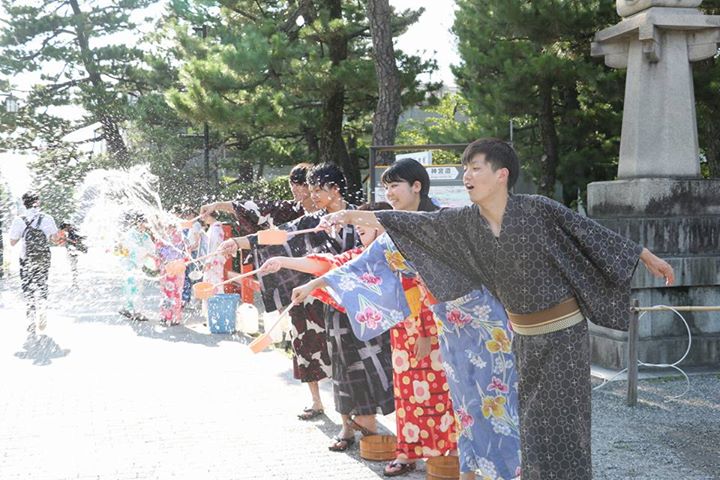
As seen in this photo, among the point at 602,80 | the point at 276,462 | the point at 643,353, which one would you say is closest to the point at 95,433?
the point at 276,462

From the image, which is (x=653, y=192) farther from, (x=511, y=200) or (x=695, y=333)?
(x=511, y=200)

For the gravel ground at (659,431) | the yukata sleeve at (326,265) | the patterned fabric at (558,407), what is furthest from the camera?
the gravel ground at (659,431)

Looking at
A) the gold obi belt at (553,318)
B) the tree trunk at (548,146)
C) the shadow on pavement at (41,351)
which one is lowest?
the shadow on pavement at (41,351)

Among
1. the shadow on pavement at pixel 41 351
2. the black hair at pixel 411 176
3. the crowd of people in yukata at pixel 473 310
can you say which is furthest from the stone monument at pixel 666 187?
the shadow on pavement at pixel 41 351

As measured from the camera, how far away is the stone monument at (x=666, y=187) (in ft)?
26.0

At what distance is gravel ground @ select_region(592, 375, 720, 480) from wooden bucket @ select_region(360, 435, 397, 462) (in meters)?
1.23

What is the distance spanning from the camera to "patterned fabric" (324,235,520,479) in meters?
4.27

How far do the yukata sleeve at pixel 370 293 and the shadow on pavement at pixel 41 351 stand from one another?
5.69m

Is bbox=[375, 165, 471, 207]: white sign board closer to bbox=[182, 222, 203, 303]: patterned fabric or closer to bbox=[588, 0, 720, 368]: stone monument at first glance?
bbox=[588, 0, 720, 368]: stone monument

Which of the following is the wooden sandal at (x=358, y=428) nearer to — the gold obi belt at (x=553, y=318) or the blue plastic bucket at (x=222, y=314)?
the gold obi belt at (x=553, y=318)

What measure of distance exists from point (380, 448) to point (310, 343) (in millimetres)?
1370

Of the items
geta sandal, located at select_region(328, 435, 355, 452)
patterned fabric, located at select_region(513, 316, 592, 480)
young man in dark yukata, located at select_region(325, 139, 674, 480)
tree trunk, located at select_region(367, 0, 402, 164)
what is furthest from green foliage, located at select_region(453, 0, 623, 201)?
patterned fabric, located at select_region(513, 316, 592, 480)

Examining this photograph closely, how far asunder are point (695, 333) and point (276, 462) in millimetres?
4532

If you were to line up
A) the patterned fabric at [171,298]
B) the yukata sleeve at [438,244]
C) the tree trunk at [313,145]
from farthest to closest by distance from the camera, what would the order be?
1. the tree trunk at [313,145]
2. the patterned fabric at [171,298]
3. the yukata sleeve at [438,244]
